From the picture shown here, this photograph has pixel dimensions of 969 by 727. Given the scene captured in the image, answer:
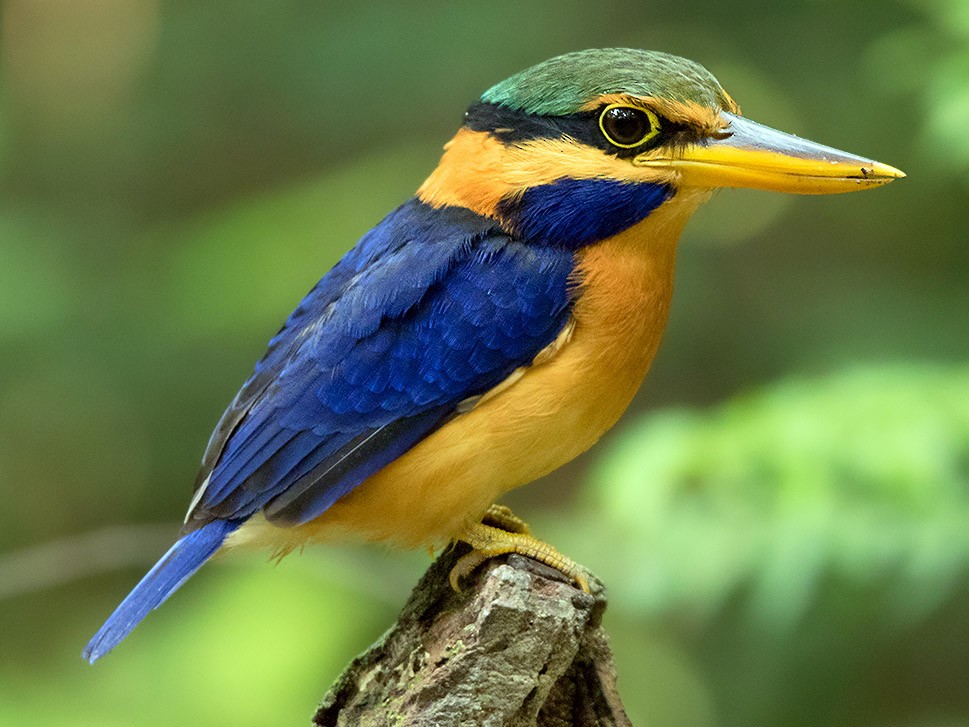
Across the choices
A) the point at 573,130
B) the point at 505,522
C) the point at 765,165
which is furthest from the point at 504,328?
the point at 765,165

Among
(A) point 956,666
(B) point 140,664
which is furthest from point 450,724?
(A) point 956,666

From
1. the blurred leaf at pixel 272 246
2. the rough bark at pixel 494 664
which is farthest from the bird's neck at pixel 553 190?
the blurred leaf at pixel 272 246

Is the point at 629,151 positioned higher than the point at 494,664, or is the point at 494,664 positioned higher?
the point at 629,151

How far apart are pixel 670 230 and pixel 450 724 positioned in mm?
1505

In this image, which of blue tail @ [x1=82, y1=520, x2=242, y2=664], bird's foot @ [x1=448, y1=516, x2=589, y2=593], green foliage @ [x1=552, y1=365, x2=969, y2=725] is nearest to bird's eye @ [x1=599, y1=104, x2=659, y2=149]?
bird's foot @ [x1=448, y1=516, x2=589, y2=593]

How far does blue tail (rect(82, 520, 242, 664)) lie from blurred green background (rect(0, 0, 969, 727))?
753mm

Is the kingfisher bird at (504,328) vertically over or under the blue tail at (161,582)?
over

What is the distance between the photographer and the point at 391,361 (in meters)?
3.44

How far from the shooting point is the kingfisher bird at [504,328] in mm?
3314

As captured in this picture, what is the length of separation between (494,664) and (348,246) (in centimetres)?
346

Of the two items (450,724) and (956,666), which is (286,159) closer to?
(956,666)

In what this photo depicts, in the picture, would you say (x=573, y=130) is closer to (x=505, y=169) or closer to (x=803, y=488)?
(x=505, y=169)

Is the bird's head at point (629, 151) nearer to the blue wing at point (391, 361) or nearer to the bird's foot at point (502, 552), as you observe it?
the blue wing at point (391, 361)

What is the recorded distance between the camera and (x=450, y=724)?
112 inches
